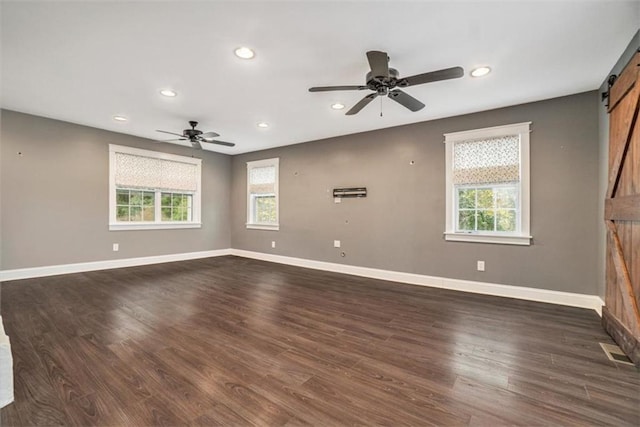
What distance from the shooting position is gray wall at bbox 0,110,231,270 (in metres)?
4.39

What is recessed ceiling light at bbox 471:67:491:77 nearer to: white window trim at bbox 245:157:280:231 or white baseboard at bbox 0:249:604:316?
white baseboard at bbox 0:249:604:316

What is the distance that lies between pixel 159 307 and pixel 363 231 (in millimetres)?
3388

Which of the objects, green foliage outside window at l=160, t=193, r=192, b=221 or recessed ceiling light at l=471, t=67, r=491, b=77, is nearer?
recessed ceiling light at l=471, t=67, r=491, b=77

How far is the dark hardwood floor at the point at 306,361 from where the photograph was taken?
1606mm

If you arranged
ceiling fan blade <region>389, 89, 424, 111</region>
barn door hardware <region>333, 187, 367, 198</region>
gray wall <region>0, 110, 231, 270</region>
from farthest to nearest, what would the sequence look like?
barn door hardware <region>333, 187, 367, 198</region>
gray wall <region>0, 110, 231, 270</region>
ceiling fan blade <region>389, 89, 424, 111</region>

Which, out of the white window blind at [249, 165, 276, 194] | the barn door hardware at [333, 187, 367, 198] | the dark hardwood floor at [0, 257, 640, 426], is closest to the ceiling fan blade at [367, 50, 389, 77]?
the dark hardwood floor at [0, 257, 640, 426]

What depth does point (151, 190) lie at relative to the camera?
5988 millimetres

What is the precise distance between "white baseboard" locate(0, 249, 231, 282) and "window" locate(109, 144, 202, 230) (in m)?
0.66

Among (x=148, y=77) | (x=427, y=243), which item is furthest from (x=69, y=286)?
(x=427, y=243)

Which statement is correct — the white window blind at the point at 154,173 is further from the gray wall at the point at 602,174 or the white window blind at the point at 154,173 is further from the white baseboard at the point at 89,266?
the gray wall at the point at 602,174

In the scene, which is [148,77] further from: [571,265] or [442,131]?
[571,265]

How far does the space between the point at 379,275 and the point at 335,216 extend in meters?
1.42

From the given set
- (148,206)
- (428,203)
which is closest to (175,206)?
(148,206)

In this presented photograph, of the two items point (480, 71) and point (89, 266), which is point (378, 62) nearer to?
point (480, 71)
